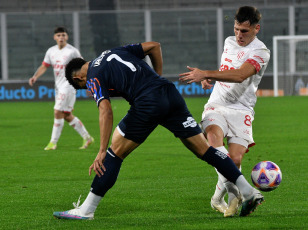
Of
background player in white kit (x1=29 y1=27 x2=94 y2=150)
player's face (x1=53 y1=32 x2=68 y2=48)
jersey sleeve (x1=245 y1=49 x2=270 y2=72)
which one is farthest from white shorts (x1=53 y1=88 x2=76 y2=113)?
jersey sleeve (x1=245 y1=49 x2=270 y2=72)

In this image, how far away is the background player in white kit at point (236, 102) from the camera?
637 cm

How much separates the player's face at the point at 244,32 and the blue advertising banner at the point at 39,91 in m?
22.2

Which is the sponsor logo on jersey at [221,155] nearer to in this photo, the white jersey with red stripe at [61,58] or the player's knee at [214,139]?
the player's knee at [214,139]

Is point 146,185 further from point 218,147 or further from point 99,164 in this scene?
point 99,164

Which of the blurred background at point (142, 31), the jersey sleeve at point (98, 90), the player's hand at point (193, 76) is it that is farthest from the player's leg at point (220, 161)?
the blurred background at point (142, 31)

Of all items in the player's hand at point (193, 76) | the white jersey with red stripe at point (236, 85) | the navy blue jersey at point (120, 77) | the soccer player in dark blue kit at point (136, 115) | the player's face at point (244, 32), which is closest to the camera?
the player's hand at point (193, 76)

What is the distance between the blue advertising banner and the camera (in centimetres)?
2927

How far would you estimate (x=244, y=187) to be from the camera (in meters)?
6.07

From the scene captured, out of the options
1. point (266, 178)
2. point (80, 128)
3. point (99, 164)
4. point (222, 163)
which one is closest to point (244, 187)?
point (222, 163)

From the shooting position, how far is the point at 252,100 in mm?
6902

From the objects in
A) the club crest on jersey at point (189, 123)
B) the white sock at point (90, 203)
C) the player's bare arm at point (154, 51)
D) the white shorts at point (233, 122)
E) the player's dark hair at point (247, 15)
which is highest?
the player's dark hair at point (247, 15)

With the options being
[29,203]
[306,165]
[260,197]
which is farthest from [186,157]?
[260,197]

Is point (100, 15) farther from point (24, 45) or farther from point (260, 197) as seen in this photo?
point (260, 197)

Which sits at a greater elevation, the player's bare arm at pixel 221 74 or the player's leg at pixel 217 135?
the player's bare arm at pixel 221 74
